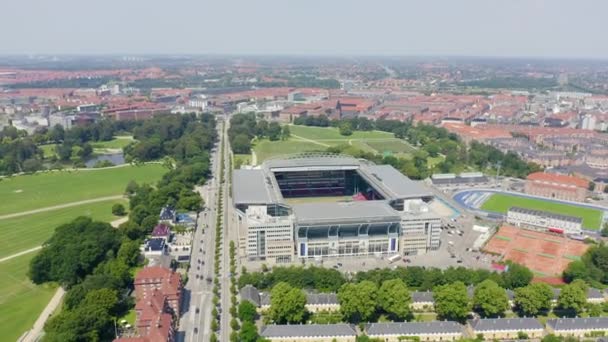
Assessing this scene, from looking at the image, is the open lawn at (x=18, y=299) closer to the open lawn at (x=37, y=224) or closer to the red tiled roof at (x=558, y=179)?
the open lawn at (x=37, y=224)

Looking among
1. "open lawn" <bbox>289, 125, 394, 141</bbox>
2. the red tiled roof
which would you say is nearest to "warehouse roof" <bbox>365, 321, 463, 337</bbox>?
the red tiled roof

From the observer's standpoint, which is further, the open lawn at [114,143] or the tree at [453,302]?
the open lawn at [114,143]

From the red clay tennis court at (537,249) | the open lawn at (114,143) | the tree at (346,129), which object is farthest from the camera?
the tree at (346,129)

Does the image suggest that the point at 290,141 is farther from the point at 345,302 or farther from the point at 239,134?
the point at 345,302

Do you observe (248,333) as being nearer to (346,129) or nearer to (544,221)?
(544,221)

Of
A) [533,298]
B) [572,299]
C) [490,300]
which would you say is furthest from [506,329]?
[572,299]

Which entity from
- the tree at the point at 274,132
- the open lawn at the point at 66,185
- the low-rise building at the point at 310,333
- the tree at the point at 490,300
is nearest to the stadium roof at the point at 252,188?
the low-rise building at the point at 310,333

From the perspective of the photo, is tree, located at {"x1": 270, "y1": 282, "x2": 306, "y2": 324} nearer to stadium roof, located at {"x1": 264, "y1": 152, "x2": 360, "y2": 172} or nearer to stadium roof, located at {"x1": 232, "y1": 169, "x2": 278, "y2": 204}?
stadium roof, located at {"x1": 232, "y1": 169, "x2": 278, "y2": 204}
